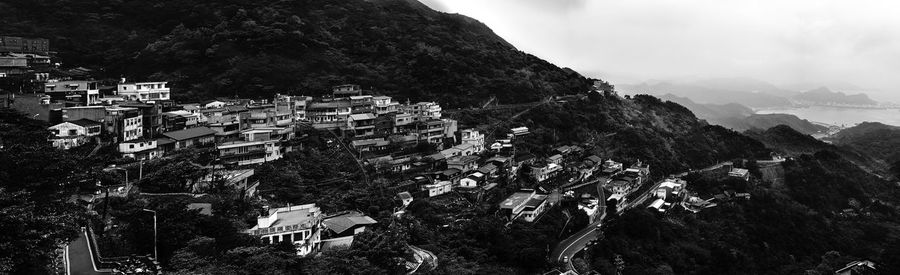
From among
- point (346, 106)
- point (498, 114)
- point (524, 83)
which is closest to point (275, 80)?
point (346, 106)

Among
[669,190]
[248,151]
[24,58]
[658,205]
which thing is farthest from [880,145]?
[24,58]

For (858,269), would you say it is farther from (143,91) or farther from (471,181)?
(143,91)

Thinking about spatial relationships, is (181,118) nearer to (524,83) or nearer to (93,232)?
(93,232)

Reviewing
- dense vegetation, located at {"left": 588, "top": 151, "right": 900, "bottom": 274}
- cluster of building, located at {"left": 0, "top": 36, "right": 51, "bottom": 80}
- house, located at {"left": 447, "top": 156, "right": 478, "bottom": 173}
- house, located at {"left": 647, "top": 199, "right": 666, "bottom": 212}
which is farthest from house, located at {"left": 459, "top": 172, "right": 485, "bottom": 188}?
cluster of building, located at {"left": 0, "top": 36, "right": 51, "bottom": 80}

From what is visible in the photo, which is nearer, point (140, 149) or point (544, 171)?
point (140, 149)

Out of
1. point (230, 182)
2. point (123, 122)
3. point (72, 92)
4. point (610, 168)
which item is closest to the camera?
point (230, 182)

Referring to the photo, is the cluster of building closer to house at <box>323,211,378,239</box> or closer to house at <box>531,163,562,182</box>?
house at <box>323,211,378,239</box>
